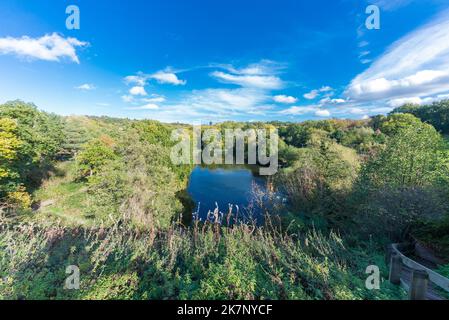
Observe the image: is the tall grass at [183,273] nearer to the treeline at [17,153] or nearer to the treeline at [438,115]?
the treeline at [17,153]

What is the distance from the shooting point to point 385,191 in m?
6.89

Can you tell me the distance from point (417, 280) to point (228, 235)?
11.6 feet

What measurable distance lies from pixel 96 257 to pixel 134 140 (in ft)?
40.4

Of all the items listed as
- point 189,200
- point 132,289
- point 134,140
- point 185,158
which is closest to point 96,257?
point 132,289

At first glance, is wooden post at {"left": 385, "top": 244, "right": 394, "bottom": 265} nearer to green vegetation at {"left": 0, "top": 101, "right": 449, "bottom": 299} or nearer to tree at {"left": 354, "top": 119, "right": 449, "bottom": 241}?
green vegetation at {"left": 0, "top": 101, "right": 449, "bottom": 299}

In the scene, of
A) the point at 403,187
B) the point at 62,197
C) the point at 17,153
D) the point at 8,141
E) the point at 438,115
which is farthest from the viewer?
the point at 438,115

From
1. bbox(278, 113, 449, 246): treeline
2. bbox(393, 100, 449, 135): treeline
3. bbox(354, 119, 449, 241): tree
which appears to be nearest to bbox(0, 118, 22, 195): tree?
bbox(278, 113, 449, 246): treeline

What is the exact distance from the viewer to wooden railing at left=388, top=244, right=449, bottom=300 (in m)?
2.99

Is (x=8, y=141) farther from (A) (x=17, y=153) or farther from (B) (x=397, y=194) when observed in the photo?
(B) (x=397, y=194)

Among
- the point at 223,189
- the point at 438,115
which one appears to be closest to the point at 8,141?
the point at 223,189

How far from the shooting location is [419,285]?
2998mm

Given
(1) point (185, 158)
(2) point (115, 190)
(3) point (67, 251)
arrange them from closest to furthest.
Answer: (3) point (67, 251)
(2) point (115, 190)
(1) point (185, 158)

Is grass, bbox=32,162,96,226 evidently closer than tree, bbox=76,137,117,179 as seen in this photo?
Yes
